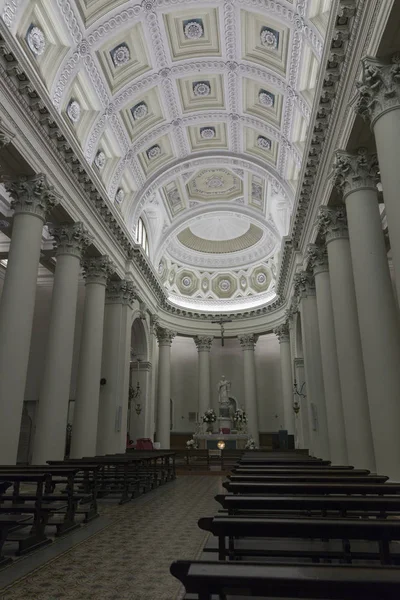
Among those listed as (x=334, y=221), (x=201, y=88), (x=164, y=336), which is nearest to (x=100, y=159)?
(x=201, y=88)

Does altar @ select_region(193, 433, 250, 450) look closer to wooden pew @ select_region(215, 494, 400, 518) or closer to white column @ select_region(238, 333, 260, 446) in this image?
white column @ select_region(238, 333, 260, 446)

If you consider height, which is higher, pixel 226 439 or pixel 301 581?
pixel 226 439

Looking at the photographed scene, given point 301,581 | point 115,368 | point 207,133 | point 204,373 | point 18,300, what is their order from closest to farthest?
1. point 301,581
2. point 18,300
3. point 115,368
4. point 207,133
5. point 204,373

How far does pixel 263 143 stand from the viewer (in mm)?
19875

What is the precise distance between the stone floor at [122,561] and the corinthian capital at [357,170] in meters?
7.65

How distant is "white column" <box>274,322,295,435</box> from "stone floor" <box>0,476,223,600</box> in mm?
18429

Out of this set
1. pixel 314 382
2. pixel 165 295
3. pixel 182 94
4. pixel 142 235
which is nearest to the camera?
pixel 314 382

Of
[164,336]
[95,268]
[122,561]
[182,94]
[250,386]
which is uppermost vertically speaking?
[182,94]

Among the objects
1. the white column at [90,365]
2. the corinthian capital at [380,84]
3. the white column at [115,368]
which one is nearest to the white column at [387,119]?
the corinthian capital at [380,84]

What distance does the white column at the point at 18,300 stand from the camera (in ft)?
31.7

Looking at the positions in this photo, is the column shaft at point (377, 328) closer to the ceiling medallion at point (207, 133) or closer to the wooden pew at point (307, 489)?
the wooden pew at point (307, 489)

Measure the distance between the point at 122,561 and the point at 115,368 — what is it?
1325 cm

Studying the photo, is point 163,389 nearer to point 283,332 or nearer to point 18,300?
point 283,332

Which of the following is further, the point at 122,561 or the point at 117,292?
the point at 117,292
